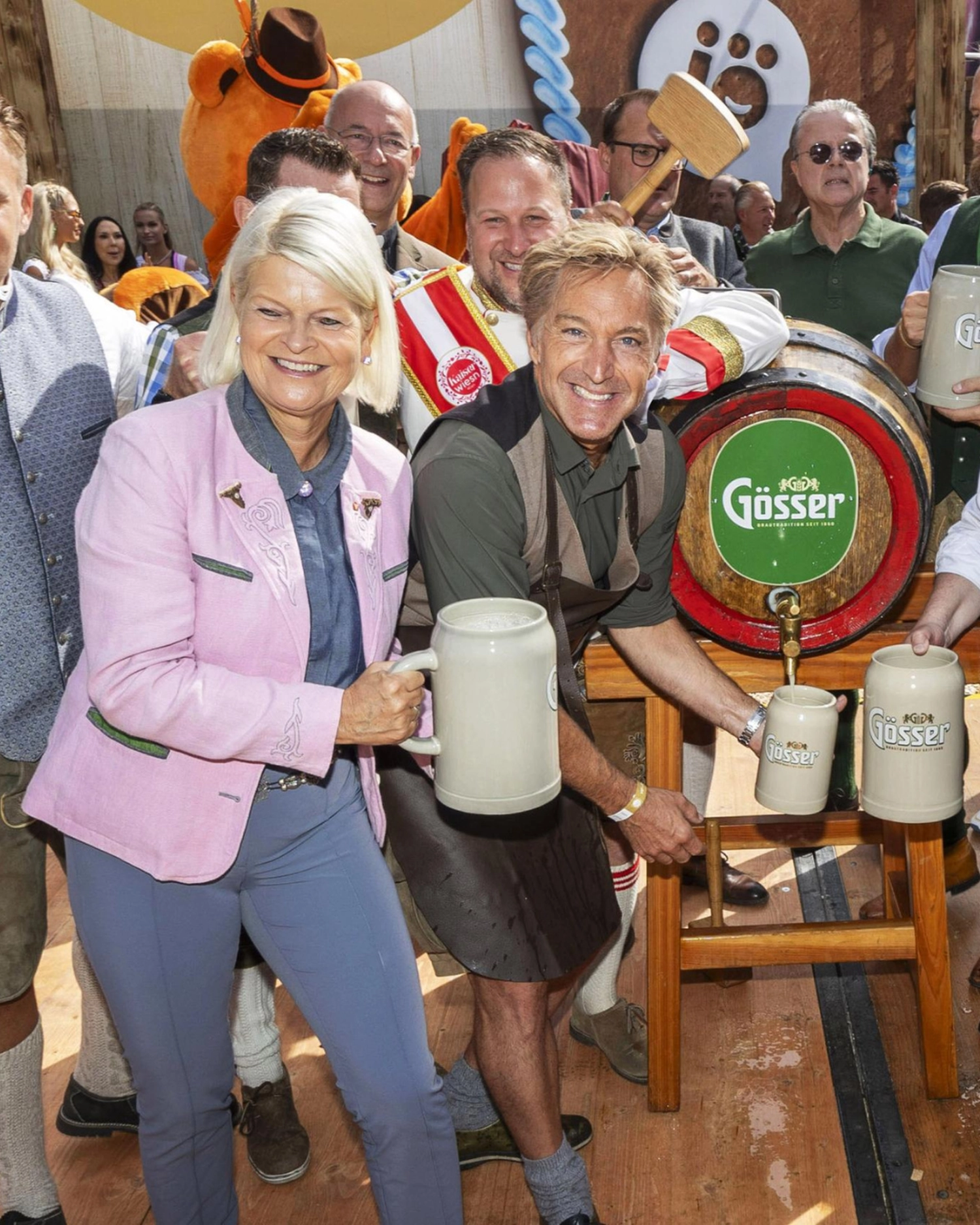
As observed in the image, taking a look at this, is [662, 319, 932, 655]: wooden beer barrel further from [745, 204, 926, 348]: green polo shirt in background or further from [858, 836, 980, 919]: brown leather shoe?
[745, 204, 926, 348]: green polo shirt in background

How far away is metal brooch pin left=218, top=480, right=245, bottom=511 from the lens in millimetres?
1527

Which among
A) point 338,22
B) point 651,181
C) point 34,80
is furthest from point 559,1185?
point 34,80

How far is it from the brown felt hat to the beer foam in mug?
3805 millimetres

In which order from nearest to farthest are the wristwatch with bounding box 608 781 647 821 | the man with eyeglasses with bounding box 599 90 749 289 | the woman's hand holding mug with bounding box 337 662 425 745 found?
the woman's hand holding mug with bounding box 337 662 425 745 → the wristwatch with bounding box 608 781 647 821 → the man with eyeglasses with bounding box 599 90 749 289

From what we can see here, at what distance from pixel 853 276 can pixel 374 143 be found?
4.54ft

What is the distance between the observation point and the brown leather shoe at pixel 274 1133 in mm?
2232

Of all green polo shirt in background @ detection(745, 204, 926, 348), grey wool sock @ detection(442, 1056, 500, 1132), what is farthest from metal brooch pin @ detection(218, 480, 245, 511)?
Result: green polo shirt in background @ detection(745, 204, 926, 348)

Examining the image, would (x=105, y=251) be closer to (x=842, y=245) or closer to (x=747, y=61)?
(x=747, y=61)

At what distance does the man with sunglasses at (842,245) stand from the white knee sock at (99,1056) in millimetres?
2544

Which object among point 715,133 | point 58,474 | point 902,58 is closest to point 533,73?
point 902,58

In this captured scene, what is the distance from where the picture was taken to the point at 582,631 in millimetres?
2031

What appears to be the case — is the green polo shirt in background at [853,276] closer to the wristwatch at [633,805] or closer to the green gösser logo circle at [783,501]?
the green gösser logo circle at [783,501]

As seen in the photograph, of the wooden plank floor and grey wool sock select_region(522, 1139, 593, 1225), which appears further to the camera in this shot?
the wooden plank floor

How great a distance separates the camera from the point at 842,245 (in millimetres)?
3564
